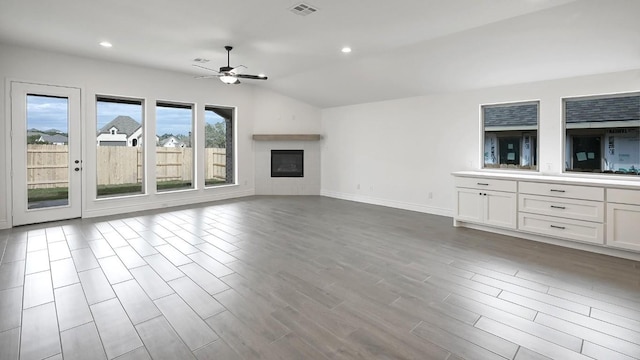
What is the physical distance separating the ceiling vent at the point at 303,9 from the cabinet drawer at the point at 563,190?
369 cm

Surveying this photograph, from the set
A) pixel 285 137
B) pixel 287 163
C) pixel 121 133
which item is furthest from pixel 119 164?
pixel 287 163

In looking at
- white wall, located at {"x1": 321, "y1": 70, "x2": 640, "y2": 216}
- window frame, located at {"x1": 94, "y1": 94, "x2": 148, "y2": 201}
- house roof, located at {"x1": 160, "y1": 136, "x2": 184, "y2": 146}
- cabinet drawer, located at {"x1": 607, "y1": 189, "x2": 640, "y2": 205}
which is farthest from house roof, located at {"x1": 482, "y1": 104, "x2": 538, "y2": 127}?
window frame, located at {"x1": 94, "y1": 94, "x2": 148, "y2": 201}

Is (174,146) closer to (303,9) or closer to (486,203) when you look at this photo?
(303,9)

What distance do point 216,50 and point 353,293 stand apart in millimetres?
4490

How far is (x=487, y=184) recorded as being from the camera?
4816mm


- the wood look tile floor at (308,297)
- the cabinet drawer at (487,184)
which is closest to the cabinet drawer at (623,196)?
Answer: the wood look tile floor at (308,297)

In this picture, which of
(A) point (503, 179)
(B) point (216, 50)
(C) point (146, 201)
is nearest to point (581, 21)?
(A) point (503, 179)

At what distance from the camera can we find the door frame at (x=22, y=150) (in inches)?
199

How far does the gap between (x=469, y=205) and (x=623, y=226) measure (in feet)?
5.90

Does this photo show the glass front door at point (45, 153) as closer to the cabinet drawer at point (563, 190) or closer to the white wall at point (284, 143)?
the white wall at point (284, 143)

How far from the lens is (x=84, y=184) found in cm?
578

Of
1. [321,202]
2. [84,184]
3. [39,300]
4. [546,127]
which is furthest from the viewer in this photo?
[321,202]

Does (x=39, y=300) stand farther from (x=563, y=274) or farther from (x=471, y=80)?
(x=471, y=80)

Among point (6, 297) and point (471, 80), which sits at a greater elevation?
point (471, 80)
